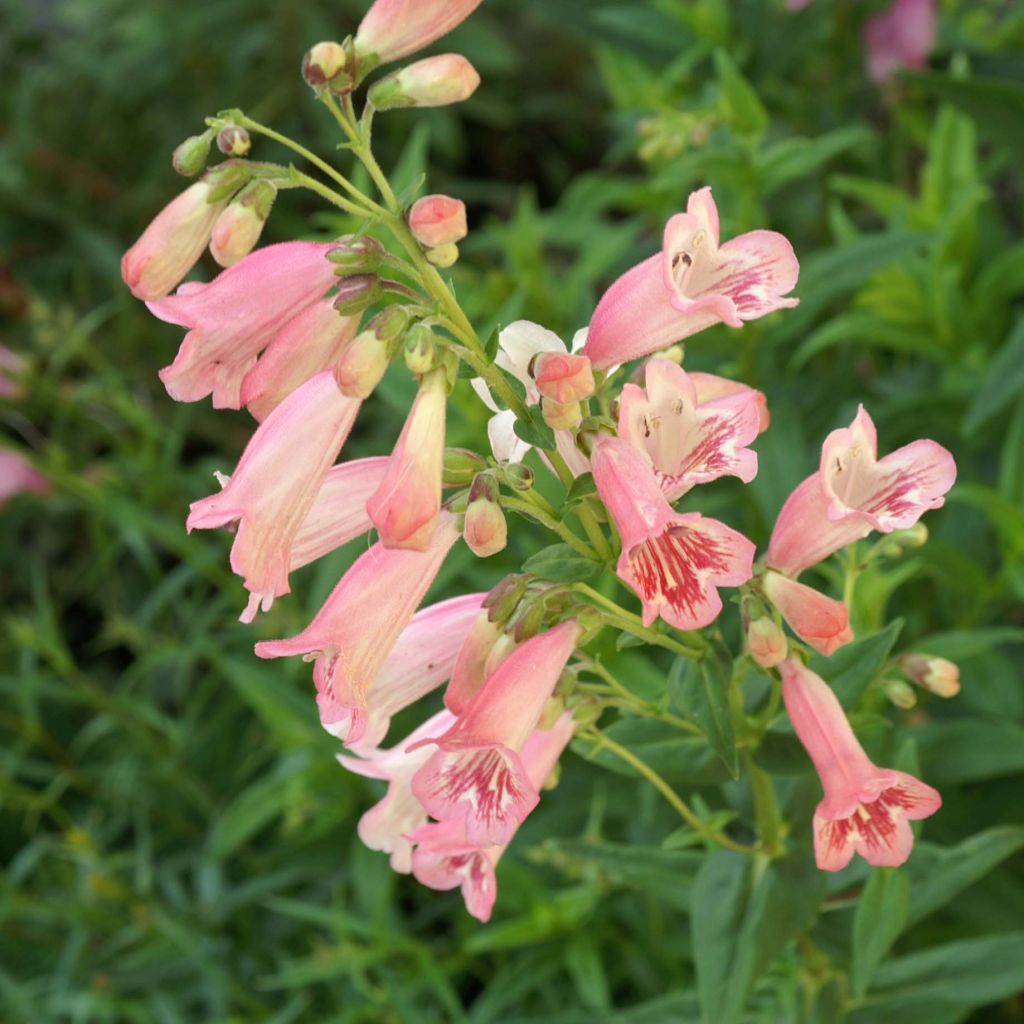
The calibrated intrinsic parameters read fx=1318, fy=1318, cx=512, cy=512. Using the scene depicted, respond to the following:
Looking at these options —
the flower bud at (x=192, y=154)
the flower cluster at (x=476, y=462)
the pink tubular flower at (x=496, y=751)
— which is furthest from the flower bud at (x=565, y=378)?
the flower bud at (x=192, y=154)

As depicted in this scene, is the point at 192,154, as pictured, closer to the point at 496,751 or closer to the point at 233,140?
the point at 233,140

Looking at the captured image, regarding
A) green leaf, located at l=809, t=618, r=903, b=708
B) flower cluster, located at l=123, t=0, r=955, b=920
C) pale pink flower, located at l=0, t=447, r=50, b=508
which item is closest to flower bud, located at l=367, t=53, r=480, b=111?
flower cluster, located at l=123, t=0, r=955, b=920

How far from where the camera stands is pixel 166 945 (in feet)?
8.06

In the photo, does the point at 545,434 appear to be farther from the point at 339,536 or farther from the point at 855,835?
the point at 855,835

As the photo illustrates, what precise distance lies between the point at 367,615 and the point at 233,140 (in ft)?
1.35

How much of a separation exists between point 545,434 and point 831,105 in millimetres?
2185

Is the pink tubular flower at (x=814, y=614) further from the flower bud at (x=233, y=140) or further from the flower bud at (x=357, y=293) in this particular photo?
the flower bud at (x=233, y=140)

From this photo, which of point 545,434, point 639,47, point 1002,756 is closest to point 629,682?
point 1002,756

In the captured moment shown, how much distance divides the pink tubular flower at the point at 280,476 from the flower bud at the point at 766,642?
0.40m

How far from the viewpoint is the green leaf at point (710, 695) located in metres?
1.18

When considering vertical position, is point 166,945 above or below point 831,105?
below

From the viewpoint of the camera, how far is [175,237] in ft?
3.52

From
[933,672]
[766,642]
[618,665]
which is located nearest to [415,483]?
[766,642]

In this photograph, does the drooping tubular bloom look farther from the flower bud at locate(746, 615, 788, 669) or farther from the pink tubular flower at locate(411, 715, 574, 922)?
the pink tubular flower at locate(411, 715, 574, 922)
